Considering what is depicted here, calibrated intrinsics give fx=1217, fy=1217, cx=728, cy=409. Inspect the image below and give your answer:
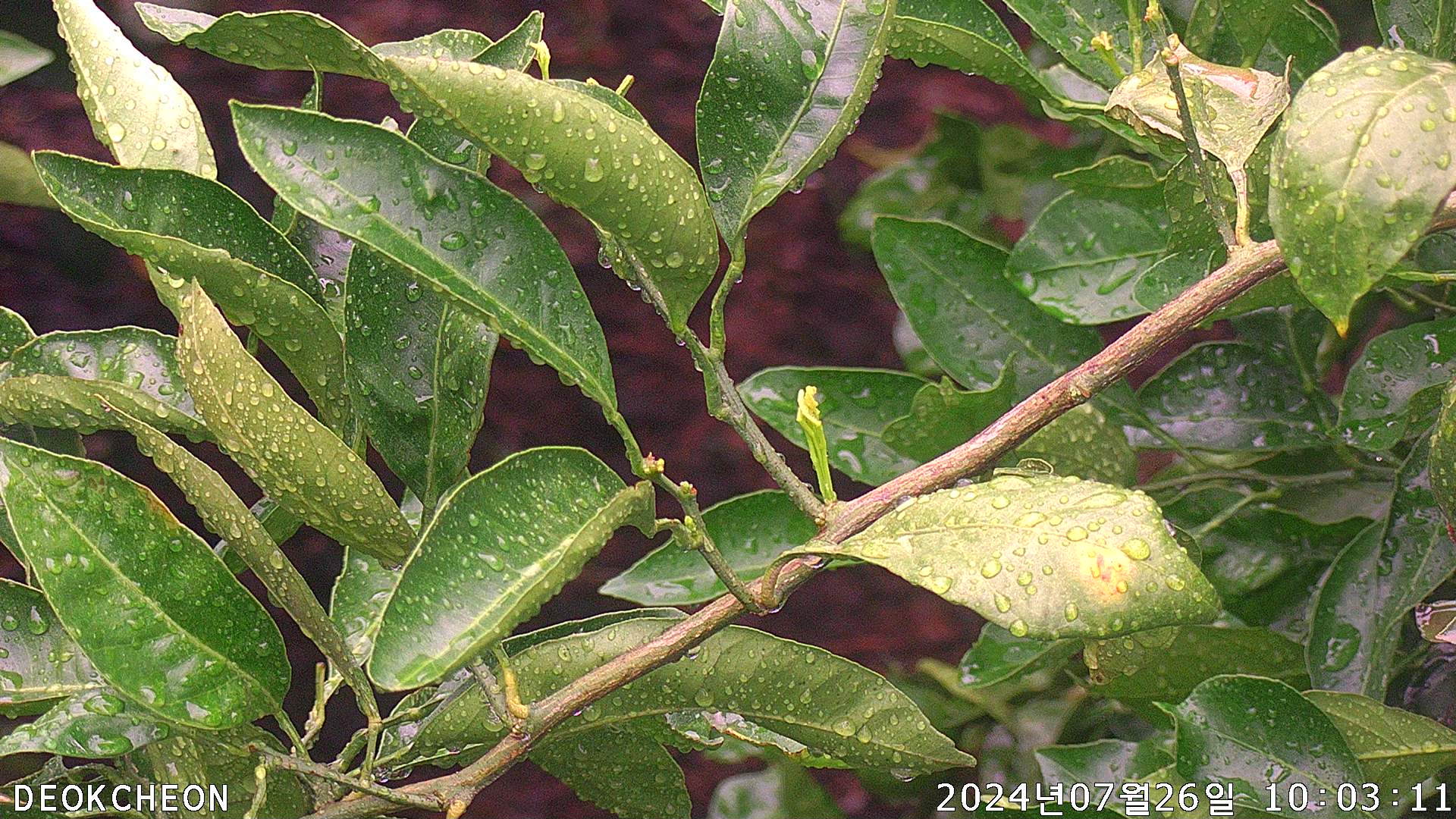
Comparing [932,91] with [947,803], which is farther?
[932,91]

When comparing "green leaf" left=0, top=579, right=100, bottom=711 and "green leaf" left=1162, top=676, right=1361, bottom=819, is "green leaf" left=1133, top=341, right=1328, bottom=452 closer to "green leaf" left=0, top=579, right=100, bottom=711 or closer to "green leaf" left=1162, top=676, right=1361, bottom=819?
"green leaf" left=1162, top=676, right=1361, bottom=819

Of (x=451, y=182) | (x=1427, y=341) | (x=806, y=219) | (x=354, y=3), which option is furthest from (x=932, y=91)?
(x=451, y=182)

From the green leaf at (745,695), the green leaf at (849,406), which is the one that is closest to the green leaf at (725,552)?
the green leaf at (849,406)

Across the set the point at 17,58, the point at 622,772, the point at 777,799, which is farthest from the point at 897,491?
the point at 777,799

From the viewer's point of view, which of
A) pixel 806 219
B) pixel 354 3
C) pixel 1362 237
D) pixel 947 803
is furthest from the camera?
pixel 806 219

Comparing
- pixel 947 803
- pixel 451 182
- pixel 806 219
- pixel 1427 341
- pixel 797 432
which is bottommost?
pixel 947 803

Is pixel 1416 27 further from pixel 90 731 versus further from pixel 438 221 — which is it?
pixel 90 731

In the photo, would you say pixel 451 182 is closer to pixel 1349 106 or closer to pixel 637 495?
pixel 637 495
